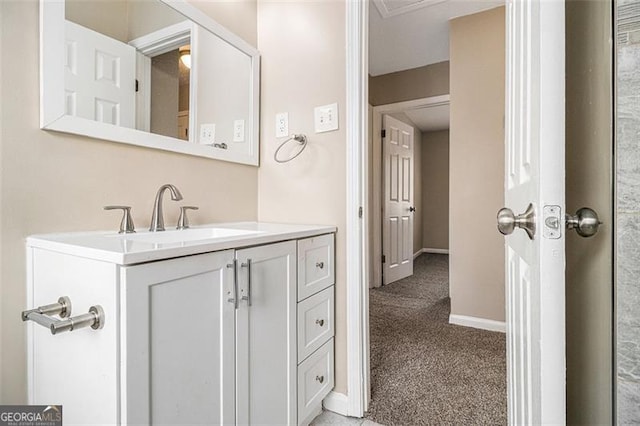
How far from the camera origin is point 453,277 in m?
2.60

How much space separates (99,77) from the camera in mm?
1098

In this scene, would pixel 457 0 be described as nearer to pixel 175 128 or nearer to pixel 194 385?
pixel 175 128

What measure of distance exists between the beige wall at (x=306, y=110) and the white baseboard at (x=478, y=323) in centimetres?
148

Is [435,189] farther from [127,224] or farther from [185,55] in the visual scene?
[127,224]

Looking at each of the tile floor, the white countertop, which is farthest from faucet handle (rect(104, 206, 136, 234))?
the tile floor

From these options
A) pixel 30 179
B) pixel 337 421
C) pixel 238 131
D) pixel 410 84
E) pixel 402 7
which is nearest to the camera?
pixel 30 179

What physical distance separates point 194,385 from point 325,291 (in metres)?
0.71

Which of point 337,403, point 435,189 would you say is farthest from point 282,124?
point 435,189

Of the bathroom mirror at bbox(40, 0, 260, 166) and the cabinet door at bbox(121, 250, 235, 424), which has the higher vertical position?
the bathroom mirror at bbox(40, 0, 260, 166)

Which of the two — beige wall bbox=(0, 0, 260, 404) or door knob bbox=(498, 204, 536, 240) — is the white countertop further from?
door knob bbox=(498, 204, 536, 240)

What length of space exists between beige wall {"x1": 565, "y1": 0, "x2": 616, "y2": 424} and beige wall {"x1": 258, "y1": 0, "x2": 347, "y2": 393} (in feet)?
2.93

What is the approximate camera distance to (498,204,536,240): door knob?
55 cm

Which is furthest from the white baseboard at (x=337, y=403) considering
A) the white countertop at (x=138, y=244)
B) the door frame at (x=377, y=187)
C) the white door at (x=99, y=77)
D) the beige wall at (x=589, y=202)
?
the door frame at (x=377, y=187)

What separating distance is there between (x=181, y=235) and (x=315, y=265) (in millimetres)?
558
